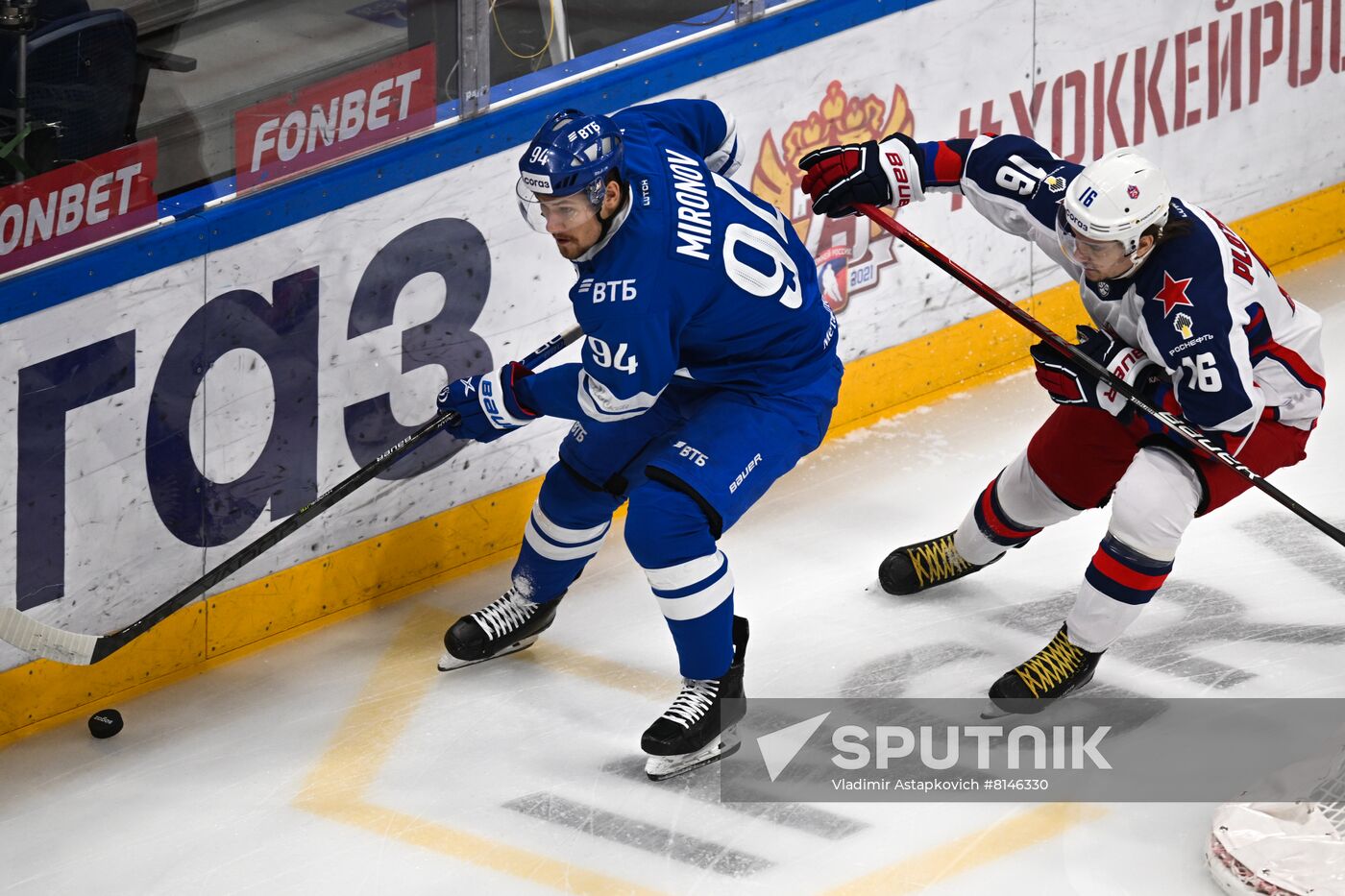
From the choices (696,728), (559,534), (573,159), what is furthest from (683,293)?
(696,728)

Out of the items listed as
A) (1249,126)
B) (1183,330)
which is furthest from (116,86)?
(1249,126)

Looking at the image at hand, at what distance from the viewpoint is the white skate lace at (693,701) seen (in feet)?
13.6

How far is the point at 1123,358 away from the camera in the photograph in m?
4.22

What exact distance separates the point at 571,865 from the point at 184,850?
74 centimetres

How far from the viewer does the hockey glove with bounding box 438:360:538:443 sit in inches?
164

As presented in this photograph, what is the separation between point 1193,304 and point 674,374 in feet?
3.30

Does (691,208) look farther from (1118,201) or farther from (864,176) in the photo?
(1118,201)

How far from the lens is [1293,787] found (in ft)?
12.7

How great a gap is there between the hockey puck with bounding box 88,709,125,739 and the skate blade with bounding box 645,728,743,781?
43.1 inches

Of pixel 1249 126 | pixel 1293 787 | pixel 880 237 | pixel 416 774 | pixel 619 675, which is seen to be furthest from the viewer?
pixel 1249 126

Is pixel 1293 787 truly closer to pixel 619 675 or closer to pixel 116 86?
pixel 619 675

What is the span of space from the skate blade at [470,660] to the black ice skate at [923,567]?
2.73 feet

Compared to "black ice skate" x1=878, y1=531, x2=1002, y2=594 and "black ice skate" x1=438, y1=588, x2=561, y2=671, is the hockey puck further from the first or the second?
"black ice skate" x1=878, y1=531, x2=1002, y2=594

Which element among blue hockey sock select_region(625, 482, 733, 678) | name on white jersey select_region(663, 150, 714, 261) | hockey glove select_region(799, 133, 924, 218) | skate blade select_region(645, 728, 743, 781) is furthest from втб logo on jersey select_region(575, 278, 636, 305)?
skate blade select_region(645, 728, 743, 781)
